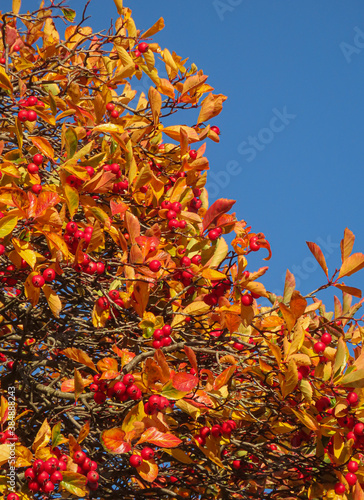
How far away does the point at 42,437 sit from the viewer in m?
2.44

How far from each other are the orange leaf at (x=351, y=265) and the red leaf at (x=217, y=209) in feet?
1.96

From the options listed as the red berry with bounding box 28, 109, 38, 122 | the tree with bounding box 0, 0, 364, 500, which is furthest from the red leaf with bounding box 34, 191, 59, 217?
the red berry with bounding box 28, 109, 38, 122

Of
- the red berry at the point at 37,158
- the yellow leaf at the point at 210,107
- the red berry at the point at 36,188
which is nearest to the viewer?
the red berry at the point at 36,188

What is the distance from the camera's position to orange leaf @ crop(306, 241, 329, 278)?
2502 mm

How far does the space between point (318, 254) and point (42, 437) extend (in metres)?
1.56

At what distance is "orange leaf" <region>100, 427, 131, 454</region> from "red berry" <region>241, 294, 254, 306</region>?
0.83 metres

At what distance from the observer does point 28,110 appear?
293cm

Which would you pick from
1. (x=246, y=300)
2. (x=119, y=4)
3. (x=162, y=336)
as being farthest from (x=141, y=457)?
(x=119, y=4)

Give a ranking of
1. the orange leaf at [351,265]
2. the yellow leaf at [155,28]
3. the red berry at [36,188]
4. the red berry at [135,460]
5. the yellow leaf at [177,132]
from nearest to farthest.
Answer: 1. the red berry at [135,460]
2. the orange leaf at [351,265]
3. the red berry at [36,188]
4. the yellow leaf at [177,132]
5. the yellow leaf at [155,28]

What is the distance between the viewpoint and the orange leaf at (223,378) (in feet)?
7.91

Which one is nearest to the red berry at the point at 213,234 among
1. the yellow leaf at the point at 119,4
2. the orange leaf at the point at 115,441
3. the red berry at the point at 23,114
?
the orange leaf at the point at 115,441

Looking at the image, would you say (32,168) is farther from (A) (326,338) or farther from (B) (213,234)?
(A) (326,338)

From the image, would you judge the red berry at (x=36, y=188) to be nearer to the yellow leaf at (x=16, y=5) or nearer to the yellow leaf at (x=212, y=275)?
the yellow leaf at (x=212, y=275)

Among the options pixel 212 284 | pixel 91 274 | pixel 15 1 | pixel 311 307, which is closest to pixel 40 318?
pixel 91 274
